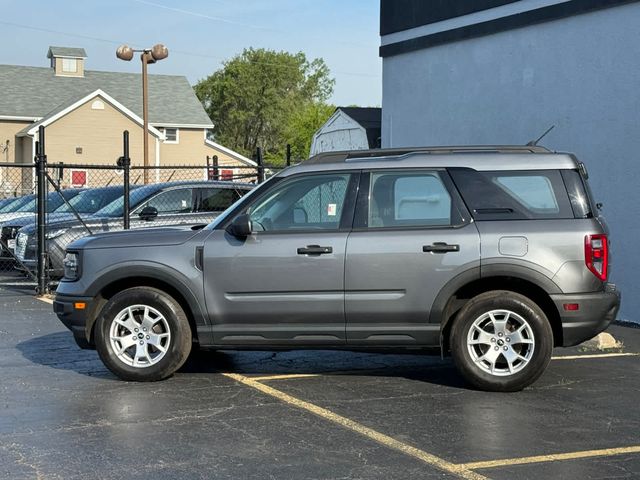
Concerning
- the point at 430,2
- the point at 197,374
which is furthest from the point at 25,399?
the point at 430,2

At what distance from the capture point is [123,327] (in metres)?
8.34

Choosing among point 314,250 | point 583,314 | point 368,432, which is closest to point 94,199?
point 314,250

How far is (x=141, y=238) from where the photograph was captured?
8.41 meters

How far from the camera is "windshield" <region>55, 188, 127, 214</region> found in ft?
57.2

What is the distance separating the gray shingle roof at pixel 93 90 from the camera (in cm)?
5325

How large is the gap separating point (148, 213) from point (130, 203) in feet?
2.58

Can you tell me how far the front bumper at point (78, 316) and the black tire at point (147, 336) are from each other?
15 centimetres

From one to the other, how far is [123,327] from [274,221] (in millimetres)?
1533

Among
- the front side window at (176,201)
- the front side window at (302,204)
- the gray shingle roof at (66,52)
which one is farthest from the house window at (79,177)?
the front side window at (302,204)

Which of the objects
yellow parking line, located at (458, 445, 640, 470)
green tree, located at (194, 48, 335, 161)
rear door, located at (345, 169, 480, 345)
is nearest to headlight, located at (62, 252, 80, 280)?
rear door, located at (345, 169, 480, 345)

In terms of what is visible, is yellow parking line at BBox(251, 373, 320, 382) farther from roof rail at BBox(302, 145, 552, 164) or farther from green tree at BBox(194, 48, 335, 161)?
green tree at BBox(194, 48, 335, 161)

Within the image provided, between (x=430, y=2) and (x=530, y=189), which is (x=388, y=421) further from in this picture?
(x=430, y=2)

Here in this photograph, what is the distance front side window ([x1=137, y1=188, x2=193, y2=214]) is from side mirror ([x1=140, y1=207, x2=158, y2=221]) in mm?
528

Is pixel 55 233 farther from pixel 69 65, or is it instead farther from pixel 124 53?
pixel 69 65
